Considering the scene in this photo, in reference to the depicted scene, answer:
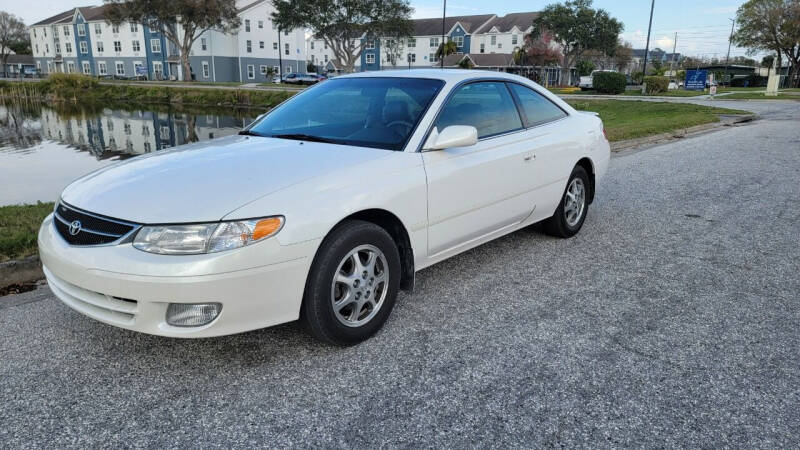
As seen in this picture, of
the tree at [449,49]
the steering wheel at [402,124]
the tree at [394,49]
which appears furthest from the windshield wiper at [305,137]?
the tree at [449,49]

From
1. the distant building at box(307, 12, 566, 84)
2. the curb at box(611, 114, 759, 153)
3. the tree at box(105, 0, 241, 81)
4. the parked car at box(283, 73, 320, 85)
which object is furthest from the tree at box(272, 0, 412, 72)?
the curb at box(611, 114, 759, 153)

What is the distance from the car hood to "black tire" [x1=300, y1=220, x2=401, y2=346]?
357 millimetres

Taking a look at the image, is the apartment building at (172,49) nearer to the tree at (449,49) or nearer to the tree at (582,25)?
the tree at (449,49)

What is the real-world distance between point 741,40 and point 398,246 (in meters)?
65.4

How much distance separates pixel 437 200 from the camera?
11.7 feet

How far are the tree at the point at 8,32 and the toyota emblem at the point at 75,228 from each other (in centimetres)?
11262

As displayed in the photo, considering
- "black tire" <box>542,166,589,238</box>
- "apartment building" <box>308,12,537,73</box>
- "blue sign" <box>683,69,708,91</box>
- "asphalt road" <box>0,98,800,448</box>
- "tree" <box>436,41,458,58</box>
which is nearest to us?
"asphalt road" <box>0,98,800,448</box>

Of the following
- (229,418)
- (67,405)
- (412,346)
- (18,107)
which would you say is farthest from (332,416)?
(18,107)

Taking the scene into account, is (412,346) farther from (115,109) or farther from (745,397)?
(115,109)

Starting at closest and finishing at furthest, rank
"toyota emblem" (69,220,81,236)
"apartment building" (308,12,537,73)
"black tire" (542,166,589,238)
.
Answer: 1. "toyota emblem" (69,220,81,236)
2. "black tire" (542,166,589,238)
3. "apartment building" (308,12,537,73)

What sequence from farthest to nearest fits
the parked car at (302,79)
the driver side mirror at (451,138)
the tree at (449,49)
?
the tree at (449,49), the parked car at (302,79), the driver side mirror at (451,138)

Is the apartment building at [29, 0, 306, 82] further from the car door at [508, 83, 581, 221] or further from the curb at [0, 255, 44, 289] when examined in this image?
the curb at [0, 255, 44, 289]

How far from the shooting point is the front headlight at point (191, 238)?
2.60 m

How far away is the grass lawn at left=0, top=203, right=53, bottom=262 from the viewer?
169 inches
